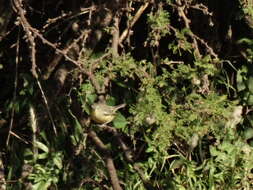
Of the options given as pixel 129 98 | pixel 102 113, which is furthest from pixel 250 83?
pixel 102 113

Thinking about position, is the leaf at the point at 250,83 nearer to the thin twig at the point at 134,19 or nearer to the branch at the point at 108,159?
the thin twig at the point at 134,19

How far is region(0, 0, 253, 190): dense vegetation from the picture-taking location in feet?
8.32

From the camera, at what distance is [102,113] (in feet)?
8.43

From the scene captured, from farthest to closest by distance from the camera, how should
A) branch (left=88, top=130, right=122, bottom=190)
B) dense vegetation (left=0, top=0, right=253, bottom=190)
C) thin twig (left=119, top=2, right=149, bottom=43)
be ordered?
thin twig (left=119, top=2, right=149, bottom=43), dense vegetation (left=0, top=0, right=253, bottom=190), branch (left=88, top=130, right=122, bottom=190)

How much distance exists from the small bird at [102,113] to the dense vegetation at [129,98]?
5 centimetres

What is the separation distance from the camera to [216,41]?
2975 mm

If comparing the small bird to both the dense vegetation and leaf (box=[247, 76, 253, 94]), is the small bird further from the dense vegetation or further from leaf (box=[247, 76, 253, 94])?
leaf (box=[247, 76, 253, 94])

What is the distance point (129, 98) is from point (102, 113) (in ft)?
0.71

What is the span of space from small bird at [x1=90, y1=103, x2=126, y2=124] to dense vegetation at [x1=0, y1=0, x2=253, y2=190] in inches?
1.9

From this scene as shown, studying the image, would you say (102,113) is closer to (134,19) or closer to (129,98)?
(129,98)

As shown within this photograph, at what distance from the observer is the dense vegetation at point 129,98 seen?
8.32 feet

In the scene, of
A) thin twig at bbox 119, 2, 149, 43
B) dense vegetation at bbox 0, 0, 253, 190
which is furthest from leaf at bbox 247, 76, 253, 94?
thin twig at bbox 119, 2, 149, 43

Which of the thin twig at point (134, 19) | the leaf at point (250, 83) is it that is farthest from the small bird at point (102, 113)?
the leaf at point (250, 83)

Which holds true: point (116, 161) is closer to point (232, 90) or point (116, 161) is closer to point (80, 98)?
point (80, 98)
